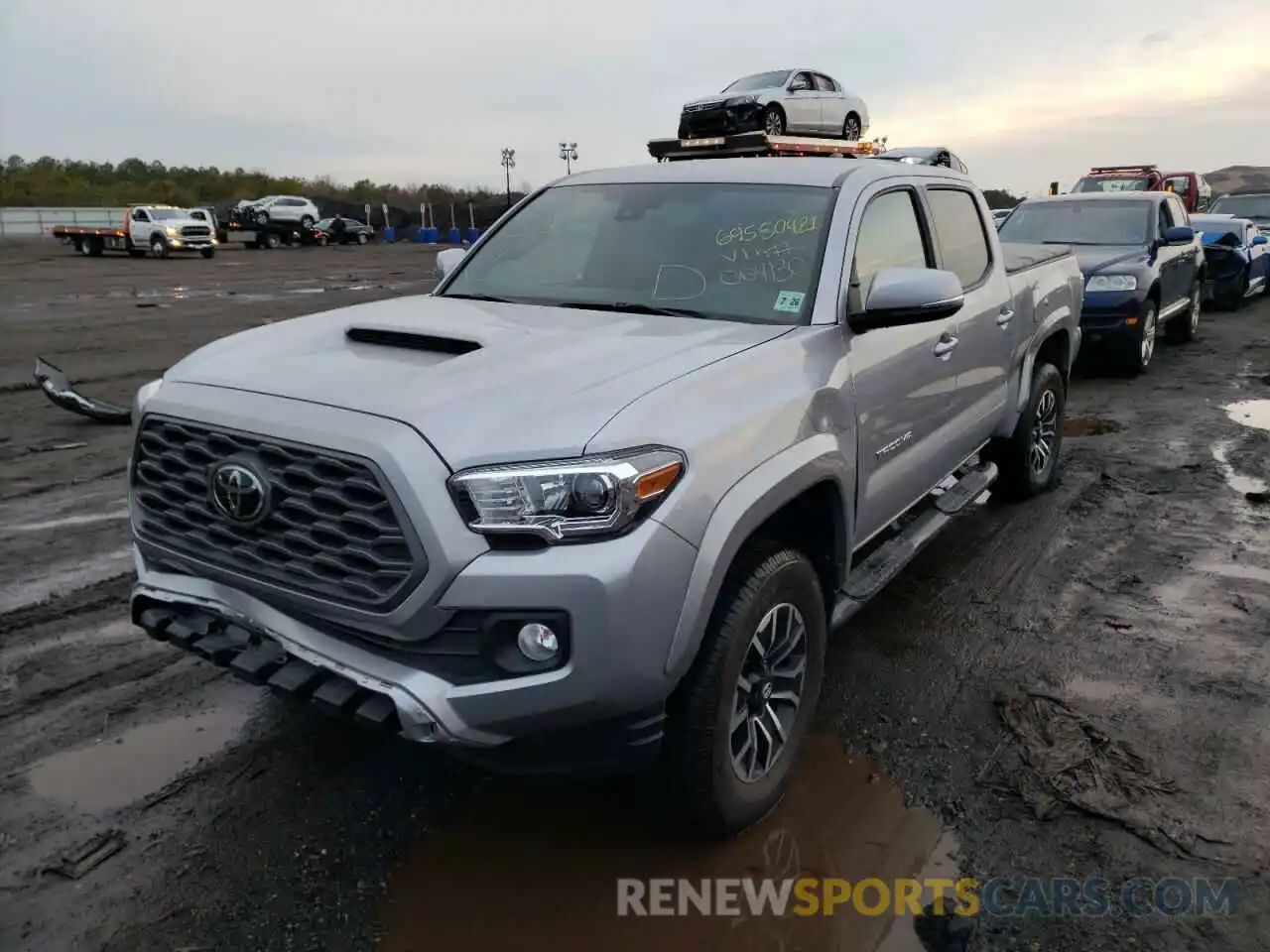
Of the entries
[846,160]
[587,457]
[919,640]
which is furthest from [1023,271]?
[587,457]

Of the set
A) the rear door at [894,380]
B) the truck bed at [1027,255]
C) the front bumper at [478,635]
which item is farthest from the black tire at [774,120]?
the front bumper at [478,635]

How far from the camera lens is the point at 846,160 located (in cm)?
428

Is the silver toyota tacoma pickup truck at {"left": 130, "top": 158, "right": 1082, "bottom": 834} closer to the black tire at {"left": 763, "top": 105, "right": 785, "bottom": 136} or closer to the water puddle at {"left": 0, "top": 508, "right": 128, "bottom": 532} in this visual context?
the water puddle at {"left": 0, "top": 508, "right": 128, "bottom": 532}

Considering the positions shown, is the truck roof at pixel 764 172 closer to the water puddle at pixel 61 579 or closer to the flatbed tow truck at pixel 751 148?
the water puddle at pixel 61 579

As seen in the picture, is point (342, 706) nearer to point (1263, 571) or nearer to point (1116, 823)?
A: point (1116, 823)

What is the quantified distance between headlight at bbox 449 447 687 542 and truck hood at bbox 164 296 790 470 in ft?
0.14

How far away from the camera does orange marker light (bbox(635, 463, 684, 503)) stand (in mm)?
2477

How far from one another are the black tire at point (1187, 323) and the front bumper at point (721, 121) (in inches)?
237

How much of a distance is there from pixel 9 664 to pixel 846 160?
4018 millimetres

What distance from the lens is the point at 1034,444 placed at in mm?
6234

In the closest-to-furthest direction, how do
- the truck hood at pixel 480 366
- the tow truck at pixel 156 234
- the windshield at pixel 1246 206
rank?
the truck hood at pixel 480 366 < the windshield at pixel 1246 206 < the tow truck at pixel 156 234

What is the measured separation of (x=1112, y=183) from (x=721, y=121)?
8.89 metres

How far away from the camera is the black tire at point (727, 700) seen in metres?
2.70

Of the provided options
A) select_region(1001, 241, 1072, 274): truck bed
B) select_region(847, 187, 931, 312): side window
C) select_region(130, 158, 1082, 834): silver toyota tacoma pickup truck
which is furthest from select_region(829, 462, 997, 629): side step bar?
select_region(1001, 241, 1072, 274): truck bed
